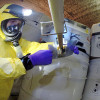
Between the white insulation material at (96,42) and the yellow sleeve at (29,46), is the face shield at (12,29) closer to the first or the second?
the yellow sleeve at (29,46)

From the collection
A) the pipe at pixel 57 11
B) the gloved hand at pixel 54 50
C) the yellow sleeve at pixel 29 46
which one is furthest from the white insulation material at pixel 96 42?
the pipe at pixel 57 11

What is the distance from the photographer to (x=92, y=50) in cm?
137

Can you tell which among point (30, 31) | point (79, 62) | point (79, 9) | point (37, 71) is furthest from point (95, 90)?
point (79, 9)

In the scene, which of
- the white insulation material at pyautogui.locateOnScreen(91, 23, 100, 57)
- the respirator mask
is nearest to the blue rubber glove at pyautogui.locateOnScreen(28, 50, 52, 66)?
the respirator mask

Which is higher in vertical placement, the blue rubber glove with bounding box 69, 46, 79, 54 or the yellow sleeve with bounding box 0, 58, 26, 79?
the blue rubber glove with bounding box 69, 46, 79, 54

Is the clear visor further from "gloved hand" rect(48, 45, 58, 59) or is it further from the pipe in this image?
the pipe

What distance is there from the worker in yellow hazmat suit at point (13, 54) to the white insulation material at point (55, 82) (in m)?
0.13

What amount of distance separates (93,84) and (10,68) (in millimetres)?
690

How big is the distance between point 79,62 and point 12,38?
2.01 feet

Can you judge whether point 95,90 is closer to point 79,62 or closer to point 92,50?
point 79,62

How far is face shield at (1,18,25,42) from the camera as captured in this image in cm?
110

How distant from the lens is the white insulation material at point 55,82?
985 millimetres

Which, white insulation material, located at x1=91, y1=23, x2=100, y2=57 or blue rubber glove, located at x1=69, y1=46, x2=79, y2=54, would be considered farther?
white insulation material, located at x1=91, y1=23, x2=100, y2=57

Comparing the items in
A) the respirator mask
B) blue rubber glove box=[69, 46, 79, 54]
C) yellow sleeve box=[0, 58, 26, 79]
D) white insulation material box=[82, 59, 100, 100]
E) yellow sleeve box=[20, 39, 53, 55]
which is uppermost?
the respirator mask
